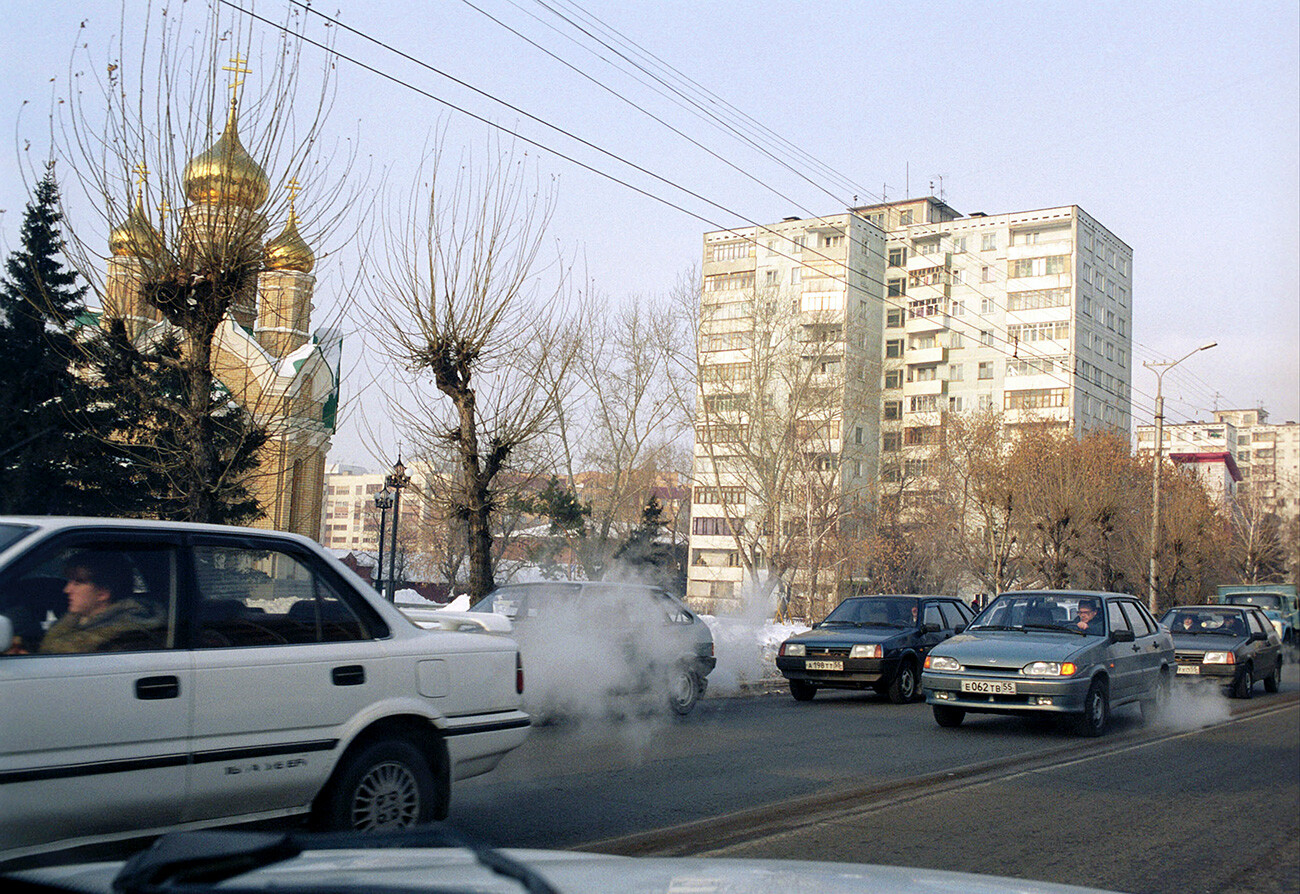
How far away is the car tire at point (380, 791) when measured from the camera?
5.14 meters

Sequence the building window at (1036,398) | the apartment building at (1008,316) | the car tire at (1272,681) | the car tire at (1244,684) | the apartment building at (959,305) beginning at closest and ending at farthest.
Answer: the car tire at (1244,684)
the car tire at (1272,681)
the building window at (1036,398)
the apartment building at (959,305)
the apartment building at (1008,316)

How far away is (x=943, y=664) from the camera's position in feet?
41.0

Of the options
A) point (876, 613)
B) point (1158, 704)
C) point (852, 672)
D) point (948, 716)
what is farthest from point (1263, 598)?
point (948, 716)

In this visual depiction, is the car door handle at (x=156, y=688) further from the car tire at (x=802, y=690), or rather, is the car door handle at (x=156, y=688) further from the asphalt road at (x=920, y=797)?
the car tire at (x=802, y=690)

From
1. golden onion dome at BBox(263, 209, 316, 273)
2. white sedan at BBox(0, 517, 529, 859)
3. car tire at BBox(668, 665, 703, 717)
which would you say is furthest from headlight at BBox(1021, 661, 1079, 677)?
golden onion dome at BBox(263, 209, 316, 273)

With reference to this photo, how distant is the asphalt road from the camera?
247 inches

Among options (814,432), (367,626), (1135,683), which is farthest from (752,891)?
(814,432)

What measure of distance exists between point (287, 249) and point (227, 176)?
1.15m

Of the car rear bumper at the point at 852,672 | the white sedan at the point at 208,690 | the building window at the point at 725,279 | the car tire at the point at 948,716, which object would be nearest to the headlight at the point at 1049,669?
the car tire at the point at 948,716

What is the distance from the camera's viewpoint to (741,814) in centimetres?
731

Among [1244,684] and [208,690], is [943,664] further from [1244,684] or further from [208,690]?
[1244,684]

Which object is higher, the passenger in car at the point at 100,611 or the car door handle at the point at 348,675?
the passenger in car at the point at 100,611

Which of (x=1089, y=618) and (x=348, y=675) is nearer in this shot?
(x=348, y=675)

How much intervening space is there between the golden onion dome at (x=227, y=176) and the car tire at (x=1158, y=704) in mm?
12425
